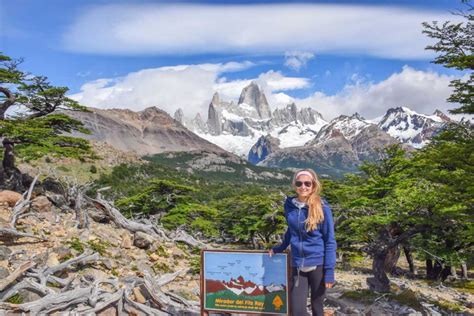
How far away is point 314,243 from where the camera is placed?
614cm

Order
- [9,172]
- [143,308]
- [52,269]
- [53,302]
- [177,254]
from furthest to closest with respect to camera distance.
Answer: [9,172] < [177,254] < [52,269] < [143,308] < [53,302]

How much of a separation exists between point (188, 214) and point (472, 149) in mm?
26090

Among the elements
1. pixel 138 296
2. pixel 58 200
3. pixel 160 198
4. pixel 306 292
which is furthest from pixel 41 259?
pixel 160 198

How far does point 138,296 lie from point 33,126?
42.4ft

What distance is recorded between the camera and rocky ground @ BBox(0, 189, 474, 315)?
9843 mm

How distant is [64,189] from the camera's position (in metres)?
19.9

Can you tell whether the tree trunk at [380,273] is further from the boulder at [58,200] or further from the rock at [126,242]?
the boulder at [58,200]

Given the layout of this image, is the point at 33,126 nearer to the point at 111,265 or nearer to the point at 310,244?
the point at 111,265

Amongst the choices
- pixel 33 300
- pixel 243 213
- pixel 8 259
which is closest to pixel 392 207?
pixel 33 300

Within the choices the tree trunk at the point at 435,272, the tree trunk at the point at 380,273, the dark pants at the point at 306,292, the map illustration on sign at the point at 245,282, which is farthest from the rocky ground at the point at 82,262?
the tree trunk at the point at 435,272

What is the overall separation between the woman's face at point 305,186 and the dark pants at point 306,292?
3.51ft

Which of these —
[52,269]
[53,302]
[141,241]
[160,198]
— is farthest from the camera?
[160,198]

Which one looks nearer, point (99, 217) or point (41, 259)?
point (41, 259)

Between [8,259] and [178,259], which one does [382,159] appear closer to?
[178,259]
